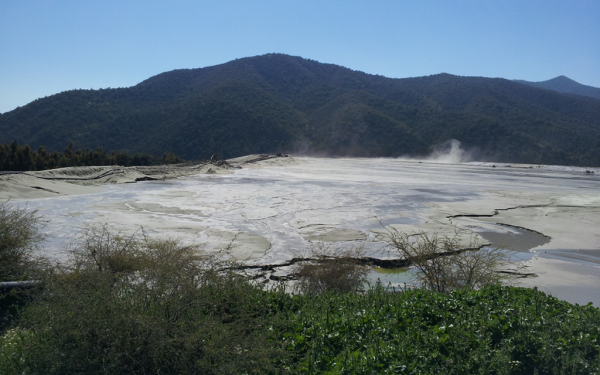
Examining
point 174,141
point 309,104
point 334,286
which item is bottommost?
point 334,286

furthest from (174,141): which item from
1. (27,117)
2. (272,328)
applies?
(272,328)

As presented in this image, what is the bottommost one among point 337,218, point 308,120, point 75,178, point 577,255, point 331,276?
point 577,255

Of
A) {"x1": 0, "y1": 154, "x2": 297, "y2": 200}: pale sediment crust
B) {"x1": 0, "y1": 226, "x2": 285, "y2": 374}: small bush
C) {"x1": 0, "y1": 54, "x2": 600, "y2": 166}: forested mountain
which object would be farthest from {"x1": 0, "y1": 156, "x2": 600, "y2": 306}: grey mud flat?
{"x1": 0, "y1": 54, "x2": 600, "y2": 166}: forested mountain

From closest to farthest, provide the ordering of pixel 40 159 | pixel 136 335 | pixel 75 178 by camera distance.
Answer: pixel 136 335 < pixel 75 178 < pixel 40 159

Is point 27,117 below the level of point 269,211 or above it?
above

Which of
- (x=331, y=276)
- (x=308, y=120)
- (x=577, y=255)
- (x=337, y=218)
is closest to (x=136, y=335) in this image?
(x=331, y=276)

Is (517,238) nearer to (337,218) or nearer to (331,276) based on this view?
(337,218)

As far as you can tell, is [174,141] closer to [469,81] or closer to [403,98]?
[403,98]
